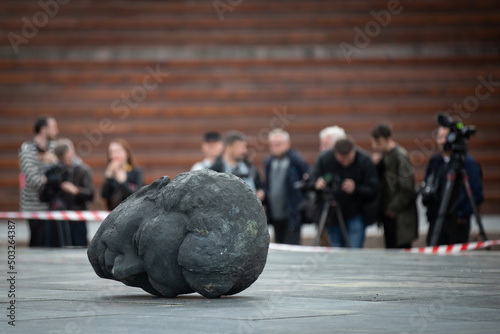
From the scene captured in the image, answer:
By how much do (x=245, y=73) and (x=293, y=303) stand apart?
1486cm

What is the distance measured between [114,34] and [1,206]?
3982 mm

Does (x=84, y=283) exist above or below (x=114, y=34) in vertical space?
below

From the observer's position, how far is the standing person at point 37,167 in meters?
13.0

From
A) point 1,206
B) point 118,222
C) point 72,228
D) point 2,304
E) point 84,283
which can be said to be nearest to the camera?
point 2,304

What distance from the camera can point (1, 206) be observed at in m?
19.1

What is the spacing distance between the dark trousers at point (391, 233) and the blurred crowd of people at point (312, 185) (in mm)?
11

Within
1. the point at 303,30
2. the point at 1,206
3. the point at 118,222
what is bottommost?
the point at 1,206

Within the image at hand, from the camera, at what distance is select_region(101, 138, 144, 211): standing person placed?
12.8 metres

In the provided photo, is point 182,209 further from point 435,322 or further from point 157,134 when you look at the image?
point 157,134

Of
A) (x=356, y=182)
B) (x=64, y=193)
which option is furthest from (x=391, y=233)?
(x=64, y=193)

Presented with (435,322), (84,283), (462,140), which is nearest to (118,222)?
(84,283)

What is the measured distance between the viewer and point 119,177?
12.9 metres

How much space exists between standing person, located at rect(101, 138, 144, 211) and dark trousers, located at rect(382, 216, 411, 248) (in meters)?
3.08

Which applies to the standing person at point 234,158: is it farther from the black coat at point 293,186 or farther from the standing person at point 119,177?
the standing person at point 119,177
